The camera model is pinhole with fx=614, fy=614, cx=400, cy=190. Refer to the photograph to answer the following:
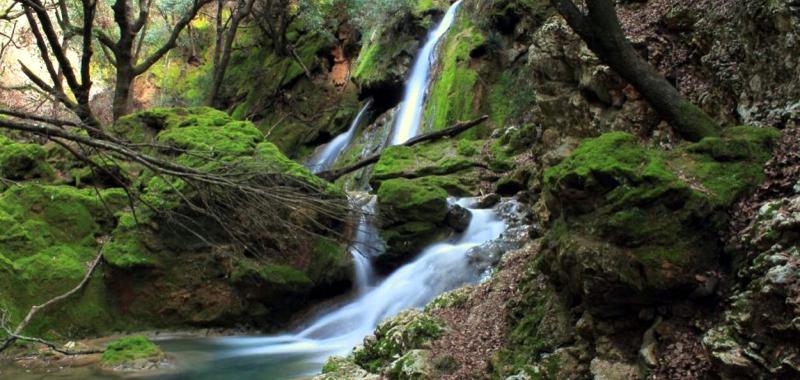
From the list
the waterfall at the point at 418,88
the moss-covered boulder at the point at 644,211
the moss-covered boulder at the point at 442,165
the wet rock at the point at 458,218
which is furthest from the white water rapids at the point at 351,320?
the waterfall at the point at 418,88

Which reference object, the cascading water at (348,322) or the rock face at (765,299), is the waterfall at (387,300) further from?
the rock face at (765,299)

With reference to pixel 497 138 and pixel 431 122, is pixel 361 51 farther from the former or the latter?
pixel 497 138

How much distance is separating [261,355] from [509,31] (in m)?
12.0

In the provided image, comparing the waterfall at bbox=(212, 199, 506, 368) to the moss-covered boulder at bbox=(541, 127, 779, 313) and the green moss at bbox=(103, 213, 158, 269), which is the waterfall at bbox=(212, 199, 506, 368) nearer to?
the green moss at bbox=(103, 213, 158, 269)

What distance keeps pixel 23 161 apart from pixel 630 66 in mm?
11940

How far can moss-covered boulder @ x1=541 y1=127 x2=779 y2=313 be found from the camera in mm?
4613

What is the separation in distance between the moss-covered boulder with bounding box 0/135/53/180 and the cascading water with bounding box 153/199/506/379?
519 cm

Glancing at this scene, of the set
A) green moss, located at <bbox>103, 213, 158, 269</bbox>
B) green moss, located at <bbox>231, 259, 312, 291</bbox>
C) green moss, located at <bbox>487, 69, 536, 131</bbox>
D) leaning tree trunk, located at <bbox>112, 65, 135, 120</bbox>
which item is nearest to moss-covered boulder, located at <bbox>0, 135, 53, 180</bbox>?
green moss, located at <bbox>103, 213, 158, 269</bbox>

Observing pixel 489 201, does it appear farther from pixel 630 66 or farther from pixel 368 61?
pixel 368 61

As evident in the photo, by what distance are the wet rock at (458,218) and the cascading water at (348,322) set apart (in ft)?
0.37

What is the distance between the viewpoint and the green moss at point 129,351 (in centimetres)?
855

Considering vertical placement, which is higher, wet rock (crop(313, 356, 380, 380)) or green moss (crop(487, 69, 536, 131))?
green moss (crop(487, 69, 536, 131))

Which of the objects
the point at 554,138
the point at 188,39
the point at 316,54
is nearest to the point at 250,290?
the point at 554,138

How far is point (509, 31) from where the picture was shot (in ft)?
58.5
